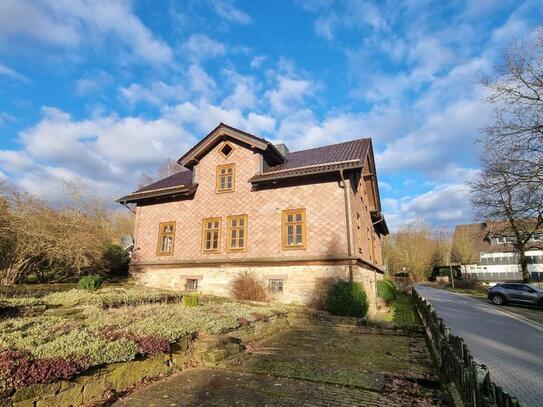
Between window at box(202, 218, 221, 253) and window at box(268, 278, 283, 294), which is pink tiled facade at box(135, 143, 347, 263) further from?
window at box(268, 278, 283, 294)

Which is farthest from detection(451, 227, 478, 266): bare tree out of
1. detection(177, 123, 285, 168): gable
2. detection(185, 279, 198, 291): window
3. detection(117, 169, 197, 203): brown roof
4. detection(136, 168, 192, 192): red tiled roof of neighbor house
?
detection(185, 279, 198, 291): window

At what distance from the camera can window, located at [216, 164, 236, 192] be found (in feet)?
58.7

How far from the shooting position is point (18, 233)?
11.8 meters

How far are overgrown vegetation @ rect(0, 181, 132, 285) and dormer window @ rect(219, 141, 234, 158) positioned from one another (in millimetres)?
7721

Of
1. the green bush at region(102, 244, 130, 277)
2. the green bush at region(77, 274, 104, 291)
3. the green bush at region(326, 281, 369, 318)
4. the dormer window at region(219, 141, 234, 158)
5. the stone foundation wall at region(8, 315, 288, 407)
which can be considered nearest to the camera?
the stone foundation wall at region(8, 315, 288, 407)

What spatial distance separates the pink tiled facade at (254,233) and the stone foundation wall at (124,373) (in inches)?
248

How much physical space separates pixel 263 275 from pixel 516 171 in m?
14.8

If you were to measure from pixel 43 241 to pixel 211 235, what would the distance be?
7610mm

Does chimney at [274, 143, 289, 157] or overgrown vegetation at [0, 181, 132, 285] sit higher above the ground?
chimney at [274, 143, 289, 157]

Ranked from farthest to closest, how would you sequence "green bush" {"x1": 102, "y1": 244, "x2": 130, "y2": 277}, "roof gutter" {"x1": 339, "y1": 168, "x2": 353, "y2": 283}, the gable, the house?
1. "green bush" {"x1": 102, "y1": 244, "x2": 130, "y2": 277}
2. the gable
3. the house
4. "roof gutter" {"x1": 339, "y1": 168, "x2": 353, "y2": 283}

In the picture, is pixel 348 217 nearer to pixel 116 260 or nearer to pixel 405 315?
pixel 405 315

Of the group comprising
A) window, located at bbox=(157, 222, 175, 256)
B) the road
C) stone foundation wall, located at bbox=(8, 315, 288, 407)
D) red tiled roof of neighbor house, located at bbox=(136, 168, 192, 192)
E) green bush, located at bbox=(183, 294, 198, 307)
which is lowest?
the road

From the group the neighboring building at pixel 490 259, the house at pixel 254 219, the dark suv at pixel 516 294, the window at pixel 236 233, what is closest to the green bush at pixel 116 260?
the house at pixel 254 219

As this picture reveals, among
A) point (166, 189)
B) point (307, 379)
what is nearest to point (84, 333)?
point (307, 379)
